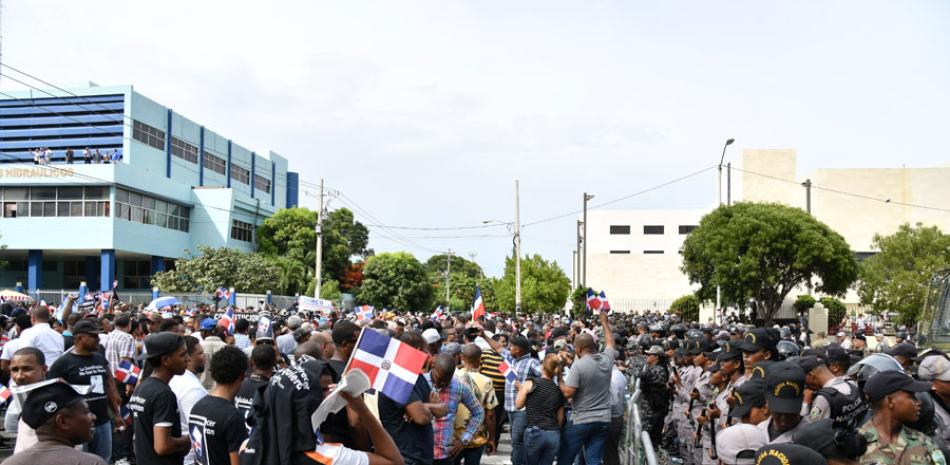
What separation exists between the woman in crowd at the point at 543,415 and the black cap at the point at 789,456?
5459mm

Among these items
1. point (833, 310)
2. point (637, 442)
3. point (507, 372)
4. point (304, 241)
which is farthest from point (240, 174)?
point (637, 442)

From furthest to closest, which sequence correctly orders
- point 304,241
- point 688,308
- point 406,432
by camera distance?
point 304,241 → point 688,308 → point 406,432

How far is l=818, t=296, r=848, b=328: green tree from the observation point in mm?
43688

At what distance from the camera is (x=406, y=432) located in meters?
6.10

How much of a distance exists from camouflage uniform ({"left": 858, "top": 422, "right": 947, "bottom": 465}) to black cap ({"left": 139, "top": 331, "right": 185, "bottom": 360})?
4.45 metres

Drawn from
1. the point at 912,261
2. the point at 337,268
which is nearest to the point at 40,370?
the point at 912,261

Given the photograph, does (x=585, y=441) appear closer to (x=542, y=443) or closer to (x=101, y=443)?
(x=542, y=443)

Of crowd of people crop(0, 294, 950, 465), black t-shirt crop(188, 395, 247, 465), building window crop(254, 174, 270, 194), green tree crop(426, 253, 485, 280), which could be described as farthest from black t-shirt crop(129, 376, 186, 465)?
green tree crop(426, 253, 485, 280)

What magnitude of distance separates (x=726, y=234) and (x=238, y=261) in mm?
29949

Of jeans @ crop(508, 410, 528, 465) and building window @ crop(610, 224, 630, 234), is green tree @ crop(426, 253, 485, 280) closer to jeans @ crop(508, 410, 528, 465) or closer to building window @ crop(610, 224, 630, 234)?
building window @ crop(610, 224, 630, 234)

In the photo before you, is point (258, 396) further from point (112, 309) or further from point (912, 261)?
point (912, 261)

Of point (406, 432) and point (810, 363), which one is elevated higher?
point (810, 363)

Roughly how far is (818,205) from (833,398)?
5782cm

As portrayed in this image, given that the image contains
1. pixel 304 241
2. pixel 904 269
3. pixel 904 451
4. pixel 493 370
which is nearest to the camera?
pixel 904 451
